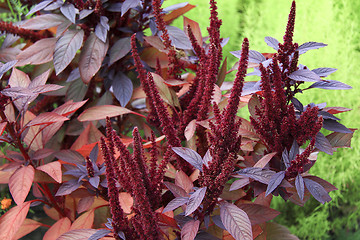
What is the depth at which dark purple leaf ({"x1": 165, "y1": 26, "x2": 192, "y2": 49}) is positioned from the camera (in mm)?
933

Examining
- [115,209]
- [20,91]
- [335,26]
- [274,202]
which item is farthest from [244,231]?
[335,26]

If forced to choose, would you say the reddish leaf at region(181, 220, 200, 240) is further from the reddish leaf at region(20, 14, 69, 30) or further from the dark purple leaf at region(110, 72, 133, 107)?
the reddish leaf at region(20, 14, 69, 30)

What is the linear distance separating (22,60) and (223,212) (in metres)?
0.70

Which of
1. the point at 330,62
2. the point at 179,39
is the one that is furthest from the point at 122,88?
the point at 330,62

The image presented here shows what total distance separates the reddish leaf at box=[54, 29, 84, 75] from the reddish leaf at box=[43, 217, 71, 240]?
1.22 feet

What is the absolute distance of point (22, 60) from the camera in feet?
3.23

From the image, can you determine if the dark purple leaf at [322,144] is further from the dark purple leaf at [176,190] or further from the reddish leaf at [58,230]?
the reddish leaf at [58,230]

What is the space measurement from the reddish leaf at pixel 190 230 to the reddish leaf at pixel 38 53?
2.09 ft

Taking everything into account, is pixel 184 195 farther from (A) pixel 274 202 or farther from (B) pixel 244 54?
(A) pixel 274 202

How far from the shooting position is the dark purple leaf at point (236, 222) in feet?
1.86

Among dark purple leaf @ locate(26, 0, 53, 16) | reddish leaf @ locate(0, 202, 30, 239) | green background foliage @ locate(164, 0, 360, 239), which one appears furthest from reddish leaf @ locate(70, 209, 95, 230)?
green background foliage @ locate(164, 0, 360, 239)

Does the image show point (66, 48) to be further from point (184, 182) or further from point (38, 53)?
A: point (184, 182)

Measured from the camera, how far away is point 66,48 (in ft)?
3.08

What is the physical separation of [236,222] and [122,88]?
563 millimetres
